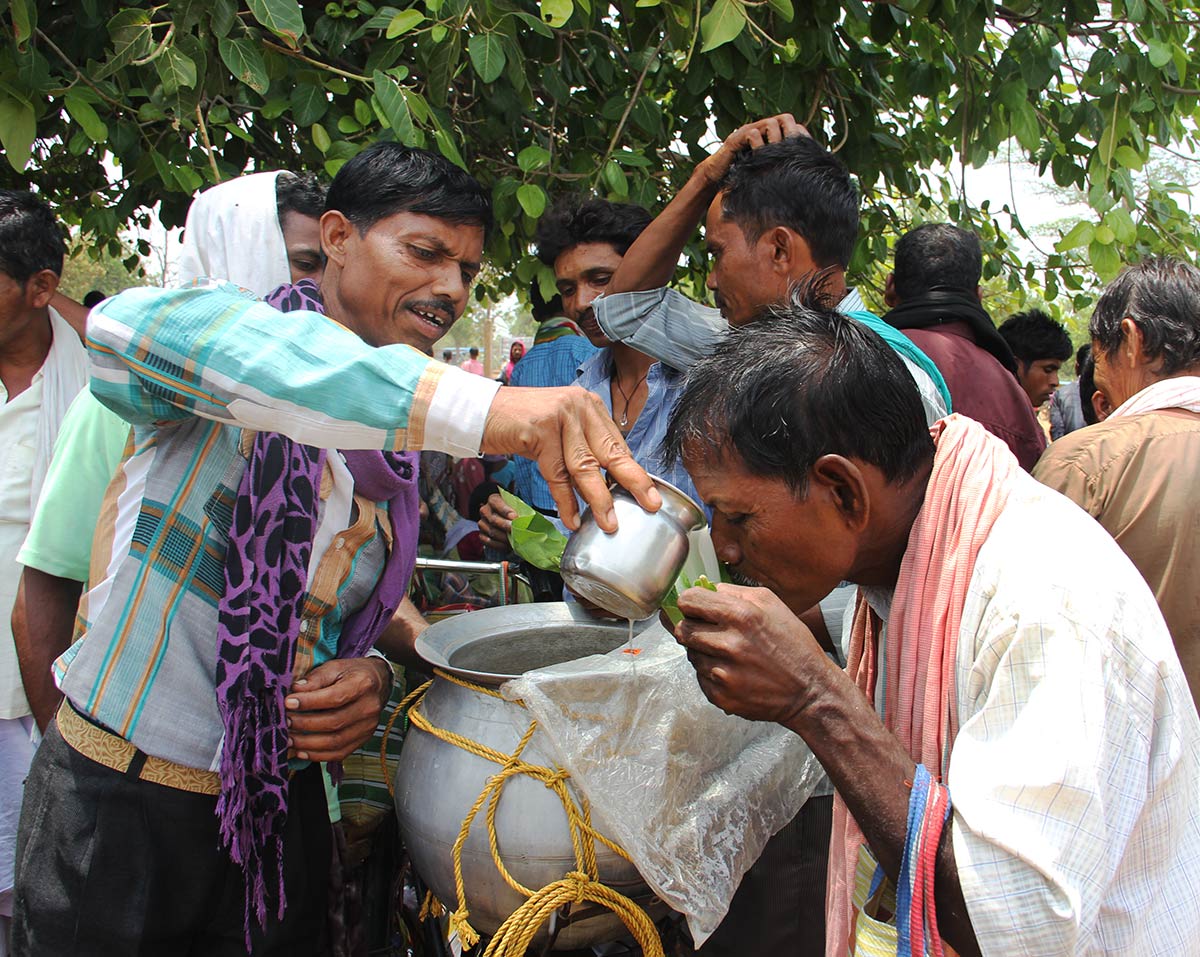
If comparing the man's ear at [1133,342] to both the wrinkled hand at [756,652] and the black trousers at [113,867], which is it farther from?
the black trousers at [113,867]

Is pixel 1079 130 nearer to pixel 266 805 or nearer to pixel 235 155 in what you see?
pixel 235 155

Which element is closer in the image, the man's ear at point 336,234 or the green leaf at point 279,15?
the man's ear at point 336,234

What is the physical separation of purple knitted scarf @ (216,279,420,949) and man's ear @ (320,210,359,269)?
0.31 m

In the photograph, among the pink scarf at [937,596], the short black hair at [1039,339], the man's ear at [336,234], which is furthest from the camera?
the short black hair at [1039,339]

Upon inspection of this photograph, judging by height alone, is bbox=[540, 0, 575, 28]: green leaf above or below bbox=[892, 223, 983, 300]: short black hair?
above

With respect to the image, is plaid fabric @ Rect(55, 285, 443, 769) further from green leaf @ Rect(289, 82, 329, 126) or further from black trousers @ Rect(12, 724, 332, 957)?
green leaf @ Rect(289, 82, 329, 126)

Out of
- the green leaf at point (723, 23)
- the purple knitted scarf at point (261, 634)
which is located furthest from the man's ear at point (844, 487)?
the green leaf at point (723, 23)

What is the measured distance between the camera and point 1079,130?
12.4 feet

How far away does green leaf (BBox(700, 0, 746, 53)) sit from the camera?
2730 millimetres

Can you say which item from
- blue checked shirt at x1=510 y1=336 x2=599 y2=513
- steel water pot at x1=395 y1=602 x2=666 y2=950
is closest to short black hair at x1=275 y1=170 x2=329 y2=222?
steel water pot at x1=395 y1=602 x2=666 y2=950

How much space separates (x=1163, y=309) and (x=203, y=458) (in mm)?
2514

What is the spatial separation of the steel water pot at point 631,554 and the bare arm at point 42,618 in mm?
1186

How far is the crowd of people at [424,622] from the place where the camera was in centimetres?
125

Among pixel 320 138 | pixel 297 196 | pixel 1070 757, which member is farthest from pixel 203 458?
pixel 320 138
